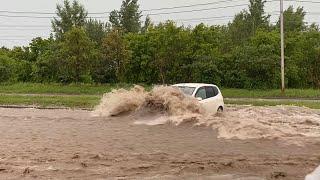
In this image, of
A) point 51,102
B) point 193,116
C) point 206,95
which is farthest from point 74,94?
point 193,116

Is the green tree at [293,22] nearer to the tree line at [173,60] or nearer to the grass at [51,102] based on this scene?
the tree line at [173,60]

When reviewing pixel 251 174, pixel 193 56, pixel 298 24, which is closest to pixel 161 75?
pixel 193 56

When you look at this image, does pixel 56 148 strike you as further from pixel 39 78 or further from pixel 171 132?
pixel 39 78

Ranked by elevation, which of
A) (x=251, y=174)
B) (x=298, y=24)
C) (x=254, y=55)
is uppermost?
(x=298, y=24)

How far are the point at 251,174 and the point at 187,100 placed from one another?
9.86m

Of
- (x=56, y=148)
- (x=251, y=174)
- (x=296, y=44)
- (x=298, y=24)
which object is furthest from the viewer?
(x=298, y=24)

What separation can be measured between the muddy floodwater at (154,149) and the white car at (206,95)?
1.60 metres

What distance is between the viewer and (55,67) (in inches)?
1758

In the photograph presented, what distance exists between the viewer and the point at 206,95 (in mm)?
20750

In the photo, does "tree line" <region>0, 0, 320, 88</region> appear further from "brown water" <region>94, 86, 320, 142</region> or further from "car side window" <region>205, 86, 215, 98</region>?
"car side window" <region>205, 86, 215, 98</region>

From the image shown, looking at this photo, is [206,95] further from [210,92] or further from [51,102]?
[51,102]

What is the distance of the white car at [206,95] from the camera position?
20250 mm

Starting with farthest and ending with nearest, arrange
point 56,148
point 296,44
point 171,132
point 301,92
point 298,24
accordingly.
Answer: point 298,24 → point 296,44 → point 301,92 → point 171,132 → point 56,148

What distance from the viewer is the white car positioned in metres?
20.2
